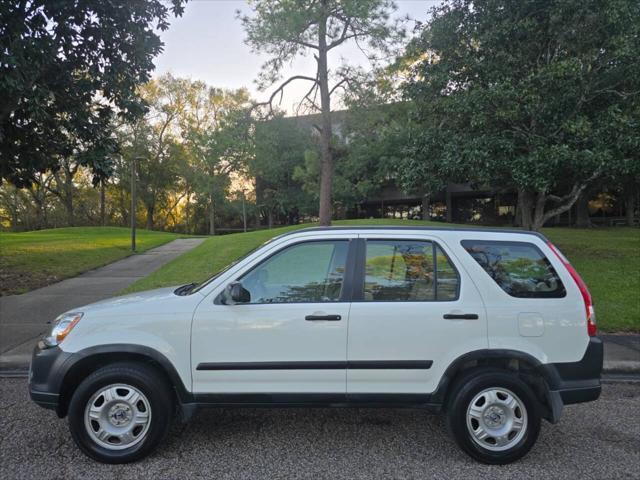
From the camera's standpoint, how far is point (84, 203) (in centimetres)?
5666

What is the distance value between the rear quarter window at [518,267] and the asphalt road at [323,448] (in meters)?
1.29

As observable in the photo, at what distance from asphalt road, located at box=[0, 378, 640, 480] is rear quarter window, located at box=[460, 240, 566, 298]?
1.29m

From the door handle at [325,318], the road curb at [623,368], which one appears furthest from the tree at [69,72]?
the road curb at [623,368]

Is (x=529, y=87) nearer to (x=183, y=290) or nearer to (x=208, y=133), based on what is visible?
(x=183, y=290)

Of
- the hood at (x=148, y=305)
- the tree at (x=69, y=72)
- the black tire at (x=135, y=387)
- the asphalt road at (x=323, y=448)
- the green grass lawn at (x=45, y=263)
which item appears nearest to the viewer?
the asphalt road at (x=323, y=448)

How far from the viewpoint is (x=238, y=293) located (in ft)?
11.4

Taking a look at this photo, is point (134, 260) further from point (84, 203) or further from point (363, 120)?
point (84, 203)

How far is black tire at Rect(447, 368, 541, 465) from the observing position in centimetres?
347

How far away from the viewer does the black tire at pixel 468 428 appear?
11.4 feet

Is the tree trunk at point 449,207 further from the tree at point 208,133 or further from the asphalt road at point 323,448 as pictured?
the asphalt road at point 323,448

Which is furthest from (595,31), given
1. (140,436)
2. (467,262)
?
(140,436)

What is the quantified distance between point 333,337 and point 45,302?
27.3ft

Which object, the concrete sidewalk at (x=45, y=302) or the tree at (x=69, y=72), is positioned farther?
the tree at (x=69, y=72)

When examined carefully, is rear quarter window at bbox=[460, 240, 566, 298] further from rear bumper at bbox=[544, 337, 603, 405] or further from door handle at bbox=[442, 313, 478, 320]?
rear bumper at bbox=[544, 337, 603, 405]
